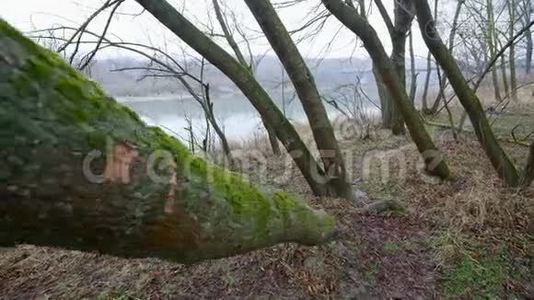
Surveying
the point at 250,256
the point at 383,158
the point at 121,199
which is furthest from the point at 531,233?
the point at 121,199

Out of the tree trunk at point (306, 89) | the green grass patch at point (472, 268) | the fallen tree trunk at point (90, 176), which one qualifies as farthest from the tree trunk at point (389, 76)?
the fallen tree trunk at point (90, 176)

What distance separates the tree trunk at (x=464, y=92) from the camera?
355 centimetres

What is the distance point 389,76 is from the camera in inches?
147

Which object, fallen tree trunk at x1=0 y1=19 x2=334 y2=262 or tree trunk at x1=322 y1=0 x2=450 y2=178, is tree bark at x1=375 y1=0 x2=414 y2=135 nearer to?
tree trunk at x1=322 y1=0 x2=450 y2=178

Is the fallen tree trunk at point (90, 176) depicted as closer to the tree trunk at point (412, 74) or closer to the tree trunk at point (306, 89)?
the tree trunk at point (306, 89)

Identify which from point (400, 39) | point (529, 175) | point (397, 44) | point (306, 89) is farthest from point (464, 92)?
point (397, 44)

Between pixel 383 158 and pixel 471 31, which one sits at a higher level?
pixel 471 31

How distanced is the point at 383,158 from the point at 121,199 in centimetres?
494

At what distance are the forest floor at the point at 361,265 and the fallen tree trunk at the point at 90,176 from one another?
4.36ft

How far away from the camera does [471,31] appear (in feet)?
26.7

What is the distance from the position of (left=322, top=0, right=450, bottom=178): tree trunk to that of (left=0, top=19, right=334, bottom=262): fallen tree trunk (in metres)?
2.63

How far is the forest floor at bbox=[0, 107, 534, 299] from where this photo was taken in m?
2.39

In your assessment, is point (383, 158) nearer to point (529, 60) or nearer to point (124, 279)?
point (124, 279)

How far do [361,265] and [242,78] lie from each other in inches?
69.4
